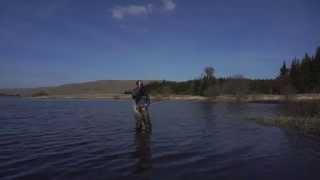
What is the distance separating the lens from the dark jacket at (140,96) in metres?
26.5

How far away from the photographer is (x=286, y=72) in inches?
6358

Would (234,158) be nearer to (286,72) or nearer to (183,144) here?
(183,144)

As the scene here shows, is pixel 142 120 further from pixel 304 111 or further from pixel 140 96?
pixel 304 111

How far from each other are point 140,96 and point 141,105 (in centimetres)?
65

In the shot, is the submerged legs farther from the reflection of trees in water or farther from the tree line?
the tree line

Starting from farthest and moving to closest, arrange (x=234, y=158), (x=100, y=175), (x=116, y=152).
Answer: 1. (x=116, y=152)
2. (x=234, y=158)
3. (x=100, y=175)

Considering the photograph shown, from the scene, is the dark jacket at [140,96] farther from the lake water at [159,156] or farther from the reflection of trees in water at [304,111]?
the reflection of trees in water at [304,111]

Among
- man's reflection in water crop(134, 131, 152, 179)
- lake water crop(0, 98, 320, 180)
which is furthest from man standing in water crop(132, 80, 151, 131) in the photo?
lake water crop(0, 98, 320, 180)

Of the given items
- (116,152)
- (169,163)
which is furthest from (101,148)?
(169,163)

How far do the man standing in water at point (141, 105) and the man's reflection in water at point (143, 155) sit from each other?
1274mm

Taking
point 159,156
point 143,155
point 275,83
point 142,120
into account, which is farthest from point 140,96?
point 275,83

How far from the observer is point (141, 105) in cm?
2691

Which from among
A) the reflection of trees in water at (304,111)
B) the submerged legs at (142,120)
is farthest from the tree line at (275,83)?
the submerged legs at (142,120)

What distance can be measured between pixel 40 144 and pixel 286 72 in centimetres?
15206
